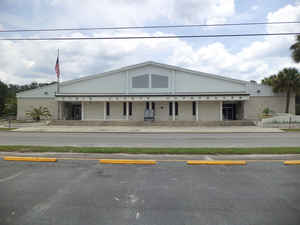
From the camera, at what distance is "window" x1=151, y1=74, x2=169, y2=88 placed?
88.1 ft

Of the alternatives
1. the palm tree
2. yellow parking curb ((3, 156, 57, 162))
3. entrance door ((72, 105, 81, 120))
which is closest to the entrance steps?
entrance door ((72, 105, 81, 120))

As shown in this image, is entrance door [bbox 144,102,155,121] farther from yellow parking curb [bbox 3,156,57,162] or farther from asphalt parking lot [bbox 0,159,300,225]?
asphalt parking lot [bbox 0,159,300,225]

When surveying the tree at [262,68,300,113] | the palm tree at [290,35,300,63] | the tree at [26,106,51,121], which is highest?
the palm tree at [290,35,300,63]

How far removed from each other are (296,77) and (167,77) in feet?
59.1

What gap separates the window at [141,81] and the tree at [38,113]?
1453 cm

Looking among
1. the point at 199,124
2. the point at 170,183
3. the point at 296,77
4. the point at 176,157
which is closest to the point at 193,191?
the point at 170,183

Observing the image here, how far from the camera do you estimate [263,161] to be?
6.03 meters

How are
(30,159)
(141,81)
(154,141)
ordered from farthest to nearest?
(141,81) → (154,141) → (30,159)

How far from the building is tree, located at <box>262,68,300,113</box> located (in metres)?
1.92

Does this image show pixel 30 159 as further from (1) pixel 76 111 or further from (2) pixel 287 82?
(2) pixel 287 82

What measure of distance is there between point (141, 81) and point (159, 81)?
2966mm

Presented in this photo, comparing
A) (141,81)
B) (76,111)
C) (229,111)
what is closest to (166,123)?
(141,81)

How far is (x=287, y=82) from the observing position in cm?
2311

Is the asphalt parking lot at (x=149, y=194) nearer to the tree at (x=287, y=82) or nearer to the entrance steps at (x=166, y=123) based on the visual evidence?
the entrance steps at (x=166, y=123)
